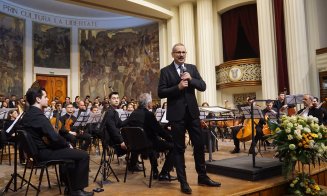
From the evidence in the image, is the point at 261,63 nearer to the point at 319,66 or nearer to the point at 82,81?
the point at 319,66

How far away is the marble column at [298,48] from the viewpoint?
399 inches

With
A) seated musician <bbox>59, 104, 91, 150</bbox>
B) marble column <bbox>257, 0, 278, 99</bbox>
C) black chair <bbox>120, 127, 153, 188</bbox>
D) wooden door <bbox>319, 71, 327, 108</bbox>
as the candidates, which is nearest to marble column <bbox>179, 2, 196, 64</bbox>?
marble column <bbox>257, 0, 278, 99</bbox>

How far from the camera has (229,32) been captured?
1434 centimetres

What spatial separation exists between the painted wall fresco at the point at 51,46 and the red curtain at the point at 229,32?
8.69 metres

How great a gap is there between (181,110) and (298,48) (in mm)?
8182

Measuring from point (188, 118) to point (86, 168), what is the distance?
135cm

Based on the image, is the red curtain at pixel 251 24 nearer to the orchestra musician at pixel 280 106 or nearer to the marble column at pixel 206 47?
the marble column at pixel 206 47

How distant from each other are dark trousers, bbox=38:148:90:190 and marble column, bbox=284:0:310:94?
861cm

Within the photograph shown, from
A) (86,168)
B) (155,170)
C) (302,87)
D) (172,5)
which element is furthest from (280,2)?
(86,168)

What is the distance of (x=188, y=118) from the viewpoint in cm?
361

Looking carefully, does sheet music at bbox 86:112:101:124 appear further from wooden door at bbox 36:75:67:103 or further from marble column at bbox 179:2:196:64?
wooden door at bbox 36:75:67:103

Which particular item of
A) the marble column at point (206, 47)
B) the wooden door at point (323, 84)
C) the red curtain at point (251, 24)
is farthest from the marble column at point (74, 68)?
the wooden door at point (323, 84)

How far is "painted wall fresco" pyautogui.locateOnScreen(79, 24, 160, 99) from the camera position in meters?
17.0

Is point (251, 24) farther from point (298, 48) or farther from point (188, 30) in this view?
point (298, 48)
